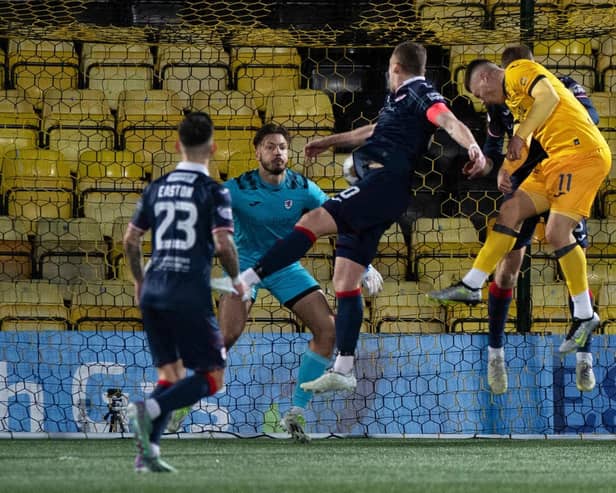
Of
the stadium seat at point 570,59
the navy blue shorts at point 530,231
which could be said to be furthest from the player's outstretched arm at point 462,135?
the stadium seat at point 570,59

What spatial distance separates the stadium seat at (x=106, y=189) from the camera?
11094 millimetres

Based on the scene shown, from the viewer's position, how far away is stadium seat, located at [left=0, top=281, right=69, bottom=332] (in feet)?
33.3

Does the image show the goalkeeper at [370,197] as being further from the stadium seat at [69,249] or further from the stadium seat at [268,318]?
the stadium seat at [69,249]

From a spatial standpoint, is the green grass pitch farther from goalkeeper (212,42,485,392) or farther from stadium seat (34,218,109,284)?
stadium seat (34,218,109,284)

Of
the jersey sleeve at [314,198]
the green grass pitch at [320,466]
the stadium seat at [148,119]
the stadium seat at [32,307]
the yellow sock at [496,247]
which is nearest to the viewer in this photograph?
the green grass pitch at [320,466]

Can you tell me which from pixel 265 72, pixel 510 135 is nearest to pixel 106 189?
pixel 265 72

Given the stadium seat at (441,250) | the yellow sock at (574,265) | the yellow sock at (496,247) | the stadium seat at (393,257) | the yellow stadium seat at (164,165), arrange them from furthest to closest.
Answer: the yellow stadium seat at (164,165)
the stadium seat at (393,257)
the stadium seat at (441,250)
the yellow sock at (574,265)
the yellow sock at (496,247)

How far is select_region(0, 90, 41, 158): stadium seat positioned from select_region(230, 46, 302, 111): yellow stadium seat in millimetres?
2087

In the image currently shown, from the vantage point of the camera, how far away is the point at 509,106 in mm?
7555

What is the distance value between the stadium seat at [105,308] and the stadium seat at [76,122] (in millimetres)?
1750

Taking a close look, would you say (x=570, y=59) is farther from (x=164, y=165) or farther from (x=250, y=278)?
(x=250, y=278)

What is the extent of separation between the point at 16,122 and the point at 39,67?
0.81 meters

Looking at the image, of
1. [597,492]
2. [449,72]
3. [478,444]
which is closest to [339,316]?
[478,444]

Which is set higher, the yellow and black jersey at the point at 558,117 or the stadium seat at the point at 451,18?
the stadium seat at the point at 451,18
